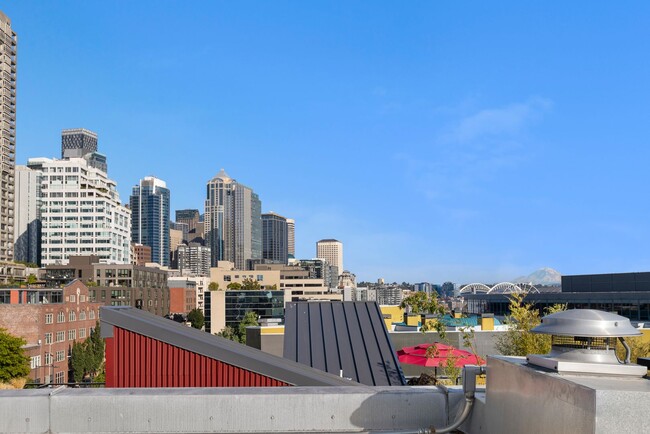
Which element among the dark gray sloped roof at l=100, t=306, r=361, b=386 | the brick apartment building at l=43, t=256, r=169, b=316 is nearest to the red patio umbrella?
the dark gray sloped roof at l=100, t=306, r=361, b=386

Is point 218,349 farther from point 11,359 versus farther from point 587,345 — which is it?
point 11,359

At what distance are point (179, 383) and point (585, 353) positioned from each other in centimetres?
761

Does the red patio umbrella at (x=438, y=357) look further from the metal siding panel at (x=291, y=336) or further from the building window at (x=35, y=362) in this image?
the building window at (x=35, y=362)

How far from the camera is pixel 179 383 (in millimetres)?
10547

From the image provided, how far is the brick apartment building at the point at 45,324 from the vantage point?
247 feet

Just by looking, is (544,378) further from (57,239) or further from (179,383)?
(57,239)

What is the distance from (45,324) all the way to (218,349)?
76473mm

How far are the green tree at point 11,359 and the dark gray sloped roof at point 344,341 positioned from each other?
5220 centimetres

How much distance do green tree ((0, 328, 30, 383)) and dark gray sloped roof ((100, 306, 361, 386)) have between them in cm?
5880

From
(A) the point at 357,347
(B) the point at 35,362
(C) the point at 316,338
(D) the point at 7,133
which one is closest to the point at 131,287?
(B) the point at 35,362

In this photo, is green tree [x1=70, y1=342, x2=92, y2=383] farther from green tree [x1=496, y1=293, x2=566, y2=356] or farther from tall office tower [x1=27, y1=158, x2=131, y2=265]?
tall office tower [x1=27, y1=158, x2=131, y2=265]

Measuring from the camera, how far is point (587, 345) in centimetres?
488

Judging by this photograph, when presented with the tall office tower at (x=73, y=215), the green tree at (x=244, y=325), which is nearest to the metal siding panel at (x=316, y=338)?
the green tree at (x=244, y=325)

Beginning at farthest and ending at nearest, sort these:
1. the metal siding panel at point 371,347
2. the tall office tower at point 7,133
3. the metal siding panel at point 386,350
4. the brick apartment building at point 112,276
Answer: the tall office tower at point 7,133 < the brick apartment building at point 112,276 < the metal siding panel at point 371,347 < the metal siding panel at point 386,350
